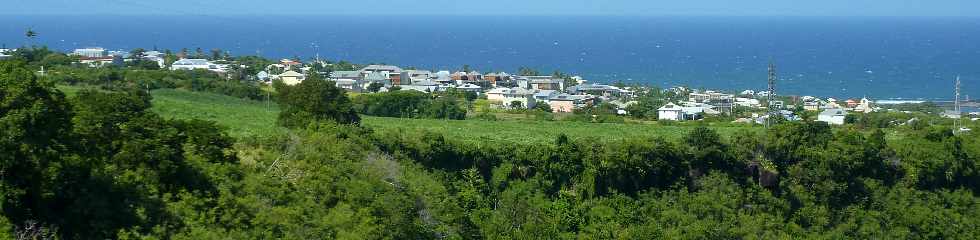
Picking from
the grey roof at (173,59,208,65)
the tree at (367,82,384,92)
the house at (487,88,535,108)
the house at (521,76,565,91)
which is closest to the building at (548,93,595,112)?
the house at (487,88,535,108)

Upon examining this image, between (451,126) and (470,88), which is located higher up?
(470,88)

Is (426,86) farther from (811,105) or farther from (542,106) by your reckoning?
(811,105)

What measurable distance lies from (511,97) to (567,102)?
6.78ft

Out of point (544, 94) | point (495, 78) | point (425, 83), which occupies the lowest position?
point (544, 94)

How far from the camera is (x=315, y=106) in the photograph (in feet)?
74.3

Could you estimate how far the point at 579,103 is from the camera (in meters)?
44.1

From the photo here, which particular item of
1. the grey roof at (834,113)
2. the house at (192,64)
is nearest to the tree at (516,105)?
the grey roof at (834,113)

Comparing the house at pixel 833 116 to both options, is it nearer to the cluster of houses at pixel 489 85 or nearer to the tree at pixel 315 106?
the cluster of houses at pixel 489 85

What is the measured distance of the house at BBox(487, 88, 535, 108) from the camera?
42.7m

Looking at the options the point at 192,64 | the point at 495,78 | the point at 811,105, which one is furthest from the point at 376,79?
the point at 811,105

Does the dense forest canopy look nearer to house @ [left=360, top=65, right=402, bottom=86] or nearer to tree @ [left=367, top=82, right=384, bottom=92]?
tree @ [left=367, top=82, right=384, bottom=92]

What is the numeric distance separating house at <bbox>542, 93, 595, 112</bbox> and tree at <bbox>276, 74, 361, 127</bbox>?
19.5 m

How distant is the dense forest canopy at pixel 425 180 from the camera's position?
12.5m

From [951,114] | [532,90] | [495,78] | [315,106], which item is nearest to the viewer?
[315,106]
